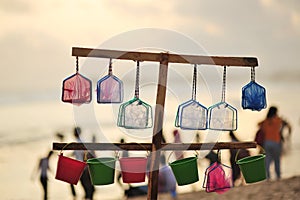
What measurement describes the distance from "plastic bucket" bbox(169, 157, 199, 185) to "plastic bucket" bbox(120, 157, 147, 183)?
0.17m

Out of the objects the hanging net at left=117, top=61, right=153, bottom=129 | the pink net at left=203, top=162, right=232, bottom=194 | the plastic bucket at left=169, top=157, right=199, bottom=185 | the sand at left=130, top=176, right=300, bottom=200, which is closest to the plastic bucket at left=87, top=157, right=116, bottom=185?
the hanging net at left=117, top=61, right=153, bottom=129

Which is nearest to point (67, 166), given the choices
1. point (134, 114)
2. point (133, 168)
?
point (133, 168)

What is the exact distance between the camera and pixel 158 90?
14.6ft

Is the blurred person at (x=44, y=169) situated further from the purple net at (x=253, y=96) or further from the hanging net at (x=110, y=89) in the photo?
the purple net at (x=253, y=96)

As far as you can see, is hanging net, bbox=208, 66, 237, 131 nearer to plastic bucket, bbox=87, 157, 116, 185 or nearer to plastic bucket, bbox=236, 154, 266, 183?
plastic bucket, bbox=236, 154, 266, 183

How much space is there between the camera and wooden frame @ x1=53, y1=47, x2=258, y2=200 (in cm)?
431

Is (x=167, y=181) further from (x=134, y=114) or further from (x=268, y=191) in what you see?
(x=134, y=114)

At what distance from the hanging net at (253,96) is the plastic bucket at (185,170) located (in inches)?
18.9

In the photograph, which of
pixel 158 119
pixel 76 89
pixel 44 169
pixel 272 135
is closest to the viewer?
pixel 76 89

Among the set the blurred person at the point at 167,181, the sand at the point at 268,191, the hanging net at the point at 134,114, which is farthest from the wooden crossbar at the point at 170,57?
the blurred person at the point at 167,181

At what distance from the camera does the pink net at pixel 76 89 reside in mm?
4273

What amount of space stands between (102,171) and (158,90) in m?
0.60

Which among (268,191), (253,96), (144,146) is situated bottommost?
(268,191)

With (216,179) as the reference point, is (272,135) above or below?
above
